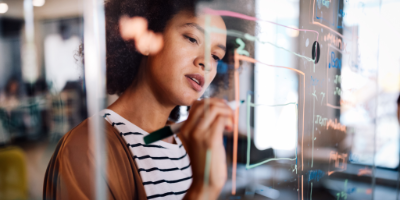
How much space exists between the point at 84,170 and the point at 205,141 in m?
0.26

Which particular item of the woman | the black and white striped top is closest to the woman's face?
the woman

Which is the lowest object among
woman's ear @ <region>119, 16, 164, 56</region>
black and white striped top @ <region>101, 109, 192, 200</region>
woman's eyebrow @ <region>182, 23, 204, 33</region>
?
black and white striped top @ <region>101, 109, 192, 200</region>

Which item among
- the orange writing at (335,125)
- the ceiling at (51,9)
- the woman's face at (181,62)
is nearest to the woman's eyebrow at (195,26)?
the woman's face at (181,62)

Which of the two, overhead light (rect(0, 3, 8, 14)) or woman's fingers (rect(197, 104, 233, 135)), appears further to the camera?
woman's fingers (rect(197, 104, 233, 135))

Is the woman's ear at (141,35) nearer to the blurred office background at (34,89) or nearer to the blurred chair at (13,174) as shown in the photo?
the blurred office background at (34,89)

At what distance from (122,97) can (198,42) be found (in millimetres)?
214

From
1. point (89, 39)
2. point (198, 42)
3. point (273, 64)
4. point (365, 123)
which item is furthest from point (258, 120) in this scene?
point (365, 123)

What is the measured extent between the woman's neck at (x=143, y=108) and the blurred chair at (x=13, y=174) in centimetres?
19

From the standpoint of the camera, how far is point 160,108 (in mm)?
601

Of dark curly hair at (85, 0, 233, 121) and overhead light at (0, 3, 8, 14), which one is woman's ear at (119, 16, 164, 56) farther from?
overhead light at (0, 3, 8, 14)

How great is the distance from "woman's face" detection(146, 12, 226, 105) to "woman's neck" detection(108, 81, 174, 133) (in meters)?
0.02

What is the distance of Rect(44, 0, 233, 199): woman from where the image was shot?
0.54 metres

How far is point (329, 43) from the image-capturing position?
1035mm

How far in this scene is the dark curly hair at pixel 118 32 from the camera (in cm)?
53
